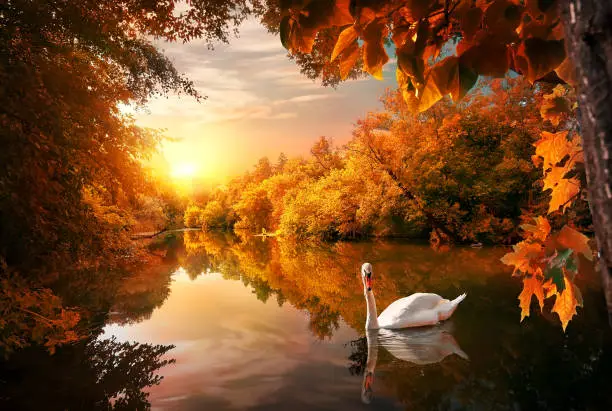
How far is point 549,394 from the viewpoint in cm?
639

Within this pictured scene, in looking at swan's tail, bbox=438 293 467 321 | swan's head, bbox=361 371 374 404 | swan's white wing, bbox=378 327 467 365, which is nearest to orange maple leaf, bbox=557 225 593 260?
swan's head, bbox=361 371 374 404

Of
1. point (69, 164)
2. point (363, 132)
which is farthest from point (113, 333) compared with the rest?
point (363, 132)

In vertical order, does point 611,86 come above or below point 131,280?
above

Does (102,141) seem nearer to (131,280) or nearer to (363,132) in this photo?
(131,280)

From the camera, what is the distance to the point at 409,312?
9.64 metres

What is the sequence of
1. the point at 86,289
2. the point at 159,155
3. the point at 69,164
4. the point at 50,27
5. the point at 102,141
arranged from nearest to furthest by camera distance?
the point at 69,164, the point at 50,27, the point at 102,141, the point at 159,155, the point at 86,289

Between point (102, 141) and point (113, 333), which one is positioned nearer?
point (102, 141)

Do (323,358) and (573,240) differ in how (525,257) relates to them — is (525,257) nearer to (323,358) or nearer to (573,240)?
(573,240)

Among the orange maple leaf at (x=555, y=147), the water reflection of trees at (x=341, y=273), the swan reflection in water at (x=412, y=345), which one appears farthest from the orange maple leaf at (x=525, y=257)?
the water reflection of trees at (x=341, y=273)

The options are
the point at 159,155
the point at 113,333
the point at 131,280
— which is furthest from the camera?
the point at 131,280

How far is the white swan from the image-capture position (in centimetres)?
952

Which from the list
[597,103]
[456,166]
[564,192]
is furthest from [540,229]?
[456,166]

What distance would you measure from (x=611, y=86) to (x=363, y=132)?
27.0 meters

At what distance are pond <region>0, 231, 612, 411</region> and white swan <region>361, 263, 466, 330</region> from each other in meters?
0.28
